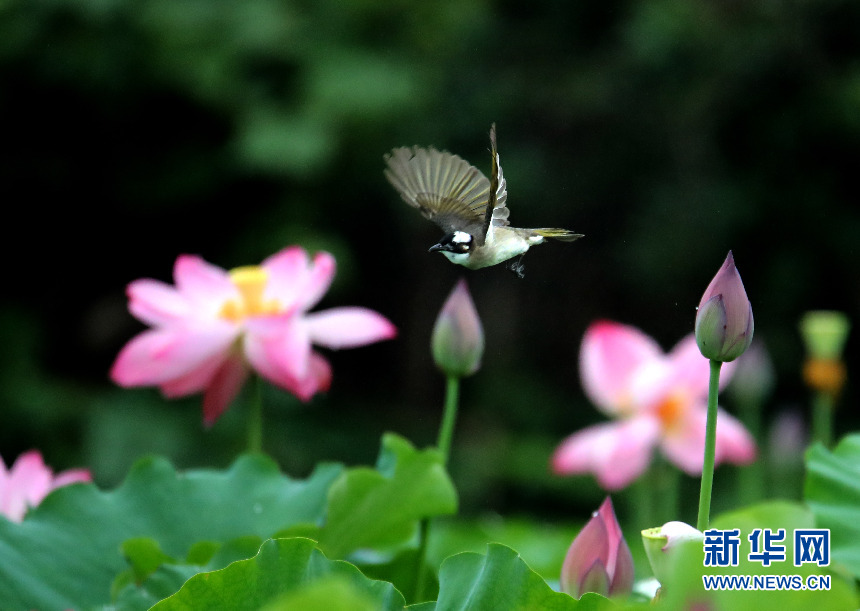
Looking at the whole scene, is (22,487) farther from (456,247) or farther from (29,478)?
(456,247)

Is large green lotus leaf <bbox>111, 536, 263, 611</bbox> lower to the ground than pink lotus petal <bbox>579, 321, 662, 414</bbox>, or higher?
lower

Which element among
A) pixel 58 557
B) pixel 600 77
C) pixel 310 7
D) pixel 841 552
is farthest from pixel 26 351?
pixel 841 552

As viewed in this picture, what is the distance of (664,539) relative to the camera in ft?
1.10

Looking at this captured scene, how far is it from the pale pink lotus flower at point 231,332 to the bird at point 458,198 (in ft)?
0.32

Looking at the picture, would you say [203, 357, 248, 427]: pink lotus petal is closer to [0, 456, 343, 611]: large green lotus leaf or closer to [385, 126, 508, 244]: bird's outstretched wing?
[0, 456, 343, 611]: large green lotus leaf

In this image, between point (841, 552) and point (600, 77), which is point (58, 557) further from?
point (600, 77)

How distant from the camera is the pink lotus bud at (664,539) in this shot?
1.08 ft

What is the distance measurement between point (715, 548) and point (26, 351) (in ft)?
8.60

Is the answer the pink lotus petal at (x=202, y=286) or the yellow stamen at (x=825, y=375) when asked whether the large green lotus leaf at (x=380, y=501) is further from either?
the yellow stamen at (x=825, y=375)

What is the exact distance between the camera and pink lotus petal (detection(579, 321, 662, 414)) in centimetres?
89

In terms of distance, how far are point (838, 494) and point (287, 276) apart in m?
0.34

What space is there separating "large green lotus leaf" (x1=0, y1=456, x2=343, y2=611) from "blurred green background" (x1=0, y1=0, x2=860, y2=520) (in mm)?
2028

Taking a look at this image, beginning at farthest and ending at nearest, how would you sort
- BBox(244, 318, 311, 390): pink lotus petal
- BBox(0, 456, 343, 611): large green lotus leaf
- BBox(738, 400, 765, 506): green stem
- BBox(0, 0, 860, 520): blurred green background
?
BBox(0, 0, 860, 520): blurred green background → BBox(738, 400, 765, 506): green stem → BBox(244, 318, 311, 390): pink lotus petal → BBox(0, 456, 343, 611): large green lotus leaf

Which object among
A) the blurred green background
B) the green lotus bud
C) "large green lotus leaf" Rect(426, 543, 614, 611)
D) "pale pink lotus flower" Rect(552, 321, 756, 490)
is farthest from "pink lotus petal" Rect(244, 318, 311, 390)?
the blurred green background
